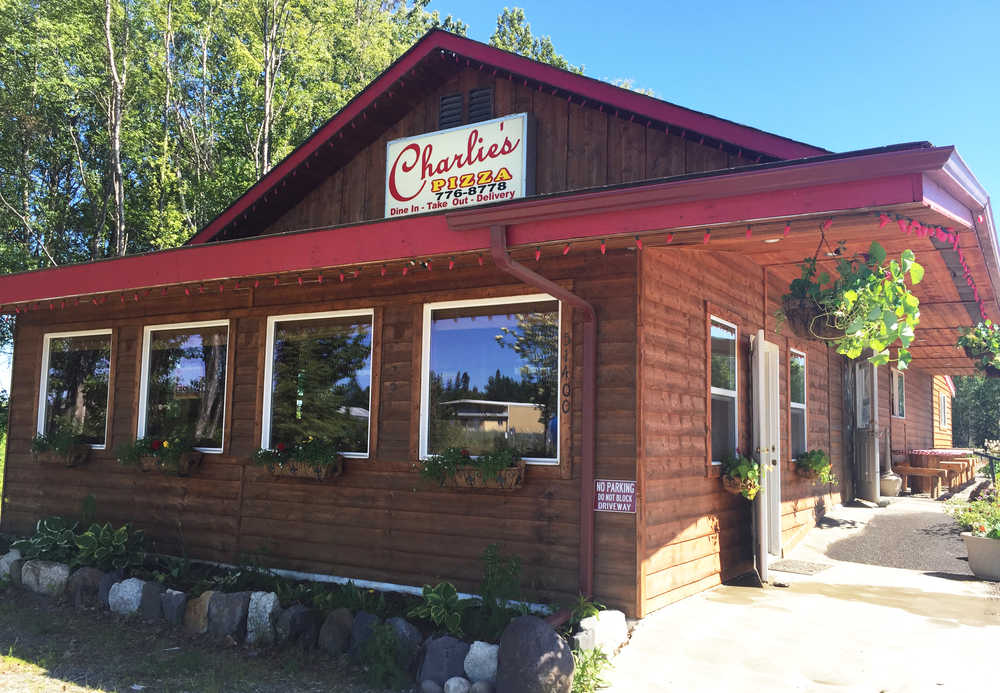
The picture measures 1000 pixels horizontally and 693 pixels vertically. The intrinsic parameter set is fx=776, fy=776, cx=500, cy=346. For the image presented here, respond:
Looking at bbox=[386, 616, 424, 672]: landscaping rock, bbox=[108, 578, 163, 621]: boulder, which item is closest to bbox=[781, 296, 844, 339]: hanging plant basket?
bbox=[386, 616, 424, 672]: landscaping rock

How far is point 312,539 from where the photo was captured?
7.16 metres

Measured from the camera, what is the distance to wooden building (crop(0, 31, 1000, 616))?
16.1 feet

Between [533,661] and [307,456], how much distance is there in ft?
11.0

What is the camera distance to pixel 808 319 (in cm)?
523

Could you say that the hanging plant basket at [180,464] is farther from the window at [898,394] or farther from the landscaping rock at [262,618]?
the window at [898,394]

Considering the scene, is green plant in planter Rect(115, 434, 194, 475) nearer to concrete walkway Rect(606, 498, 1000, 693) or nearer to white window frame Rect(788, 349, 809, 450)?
concrete walkway Rect(606, 498, 1000, 693)

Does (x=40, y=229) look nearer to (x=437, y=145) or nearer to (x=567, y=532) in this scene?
(x=437, y=145)

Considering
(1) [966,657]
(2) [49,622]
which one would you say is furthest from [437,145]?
(1) [966,657]

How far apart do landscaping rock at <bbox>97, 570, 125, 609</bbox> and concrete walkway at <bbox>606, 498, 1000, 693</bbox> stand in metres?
4.52

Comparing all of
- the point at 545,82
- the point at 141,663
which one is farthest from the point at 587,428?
the point at 545,82

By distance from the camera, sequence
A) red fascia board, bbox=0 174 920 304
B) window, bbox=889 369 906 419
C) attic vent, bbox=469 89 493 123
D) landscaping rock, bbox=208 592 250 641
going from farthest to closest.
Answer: window, bbox=889 369 906 419, attic vent, bbox=469 89 493 123, landscaping rock, bbox=208 592 250 641, red fascia board, bbox=0 174 920 304

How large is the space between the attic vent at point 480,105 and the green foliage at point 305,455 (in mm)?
3657

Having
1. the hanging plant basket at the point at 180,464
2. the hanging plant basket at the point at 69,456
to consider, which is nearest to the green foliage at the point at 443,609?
the hanging plant basket at the point at 180,464

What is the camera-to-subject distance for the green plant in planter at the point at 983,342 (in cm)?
932
